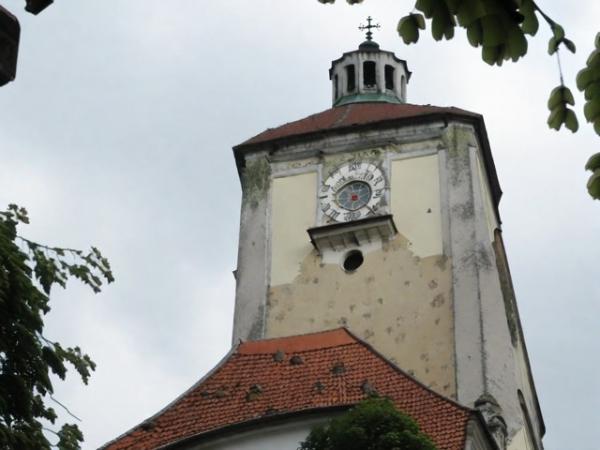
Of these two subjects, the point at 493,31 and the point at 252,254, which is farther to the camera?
the point at 252,254

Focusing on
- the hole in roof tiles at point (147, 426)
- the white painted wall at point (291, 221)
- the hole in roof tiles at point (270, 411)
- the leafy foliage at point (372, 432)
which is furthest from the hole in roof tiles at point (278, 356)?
the white painted wall at point (291, 221)

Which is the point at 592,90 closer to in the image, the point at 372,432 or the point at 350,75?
the point at 372,432

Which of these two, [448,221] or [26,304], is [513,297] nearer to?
[448,221]

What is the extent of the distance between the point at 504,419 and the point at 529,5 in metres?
16.8

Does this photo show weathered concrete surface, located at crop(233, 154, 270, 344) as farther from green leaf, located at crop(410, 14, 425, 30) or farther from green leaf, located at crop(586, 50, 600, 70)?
green leaf, located at crop(586, 50, 600, 70)

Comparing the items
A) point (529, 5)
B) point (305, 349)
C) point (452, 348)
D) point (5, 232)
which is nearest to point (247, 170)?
point (452, 348)

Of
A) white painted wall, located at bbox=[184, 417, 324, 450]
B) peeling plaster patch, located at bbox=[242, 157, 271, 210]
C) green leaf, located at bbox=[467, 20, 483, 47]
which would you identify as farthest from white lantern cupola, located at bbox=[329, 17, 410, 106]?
green leaf, located at bbox=[467, 20, 483, 47]

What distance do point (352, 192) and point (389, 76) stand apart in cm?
533

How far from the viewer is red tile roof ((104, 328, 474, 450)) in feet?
52.0

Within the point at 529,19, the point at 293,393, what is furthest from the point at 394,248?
the point at 529,19

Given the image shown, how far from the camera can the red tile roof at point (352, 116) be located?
26609 mm

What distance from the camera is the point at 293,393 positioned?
54.0 feet

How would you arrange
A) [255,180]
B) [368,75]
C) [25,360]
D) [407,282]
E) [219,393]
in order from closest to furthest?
[25,360]
[219,393]
[407,282]
[255,180]
[368,75]

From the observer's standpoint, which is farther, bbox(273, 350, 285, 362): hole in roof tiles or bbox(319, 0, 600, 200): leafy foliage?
bbox(273, 350, 285, 362): hole in roof tiles
